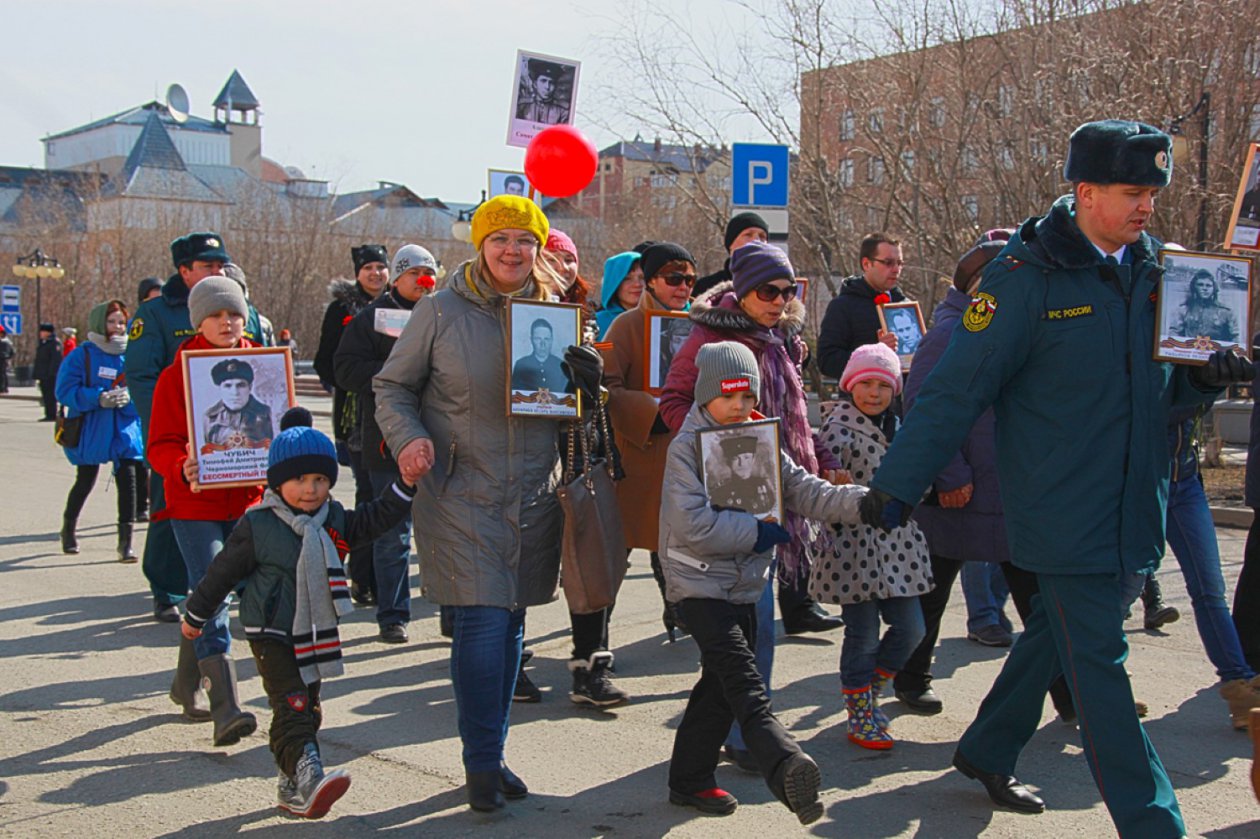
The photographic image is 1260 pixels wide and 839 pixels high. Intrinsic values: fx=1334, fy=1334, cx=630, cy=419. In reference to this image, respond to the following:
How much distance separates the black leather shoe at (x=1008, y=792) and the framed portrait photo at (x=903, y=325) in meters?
3.83

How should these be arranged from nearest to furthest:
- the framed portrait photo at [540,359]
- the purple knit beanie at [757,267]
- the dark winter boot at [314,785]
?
the dark winter boot at [314,785] < the framed portrait photo at [540,359] < the purple knit beanie at [757,267]

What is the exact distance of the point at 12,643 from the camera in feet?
24.6

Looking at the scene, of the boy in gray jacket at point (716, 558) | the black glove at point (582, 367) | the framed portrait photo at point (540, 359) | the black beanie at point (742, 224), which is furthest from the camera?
the black beanie at point (742, 224)

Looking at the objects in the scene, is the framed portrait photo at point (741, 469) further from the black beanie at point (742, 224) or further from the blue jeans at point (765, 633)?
the black beanie at point (742, 224)

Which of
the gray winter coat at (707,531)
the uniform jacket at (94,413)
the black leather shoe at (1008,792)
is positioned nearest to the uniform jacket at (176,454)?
the gray winter coat at (707,531)

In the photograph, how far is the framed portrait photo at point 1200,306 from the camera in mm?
4109

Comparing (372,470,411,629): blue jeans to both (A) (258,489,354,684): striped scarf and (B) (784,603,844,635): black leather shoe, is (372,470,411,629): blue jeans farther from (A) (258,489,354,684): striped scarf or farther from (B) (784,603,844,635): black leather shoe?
(A) (258,489,354,684): striped scarf

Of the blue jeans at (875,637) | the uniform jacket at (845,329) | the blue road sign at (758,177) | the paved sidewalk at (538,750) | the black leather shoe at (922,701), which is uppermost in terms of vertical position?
the blue road sign at (758,177)

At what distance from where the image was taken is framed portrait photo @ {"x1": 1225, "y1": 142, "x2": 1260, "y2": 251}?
8.63 metres

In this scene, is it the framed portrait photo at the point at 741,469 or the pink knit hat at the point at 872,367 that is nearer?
the framed portrait photo at the point at 741,469

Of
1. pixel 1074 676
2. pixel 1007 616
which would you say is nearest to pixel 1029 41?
pixel 1007 616

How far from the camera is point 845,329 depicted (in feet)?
26.8

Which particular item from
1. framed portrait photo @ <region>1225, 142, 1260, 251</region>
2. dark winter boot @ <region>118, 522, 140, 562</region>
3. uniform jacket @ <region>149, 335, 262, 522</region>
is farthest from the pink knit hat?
dark winter boot @ <region>118, 522, 140, 562</region>

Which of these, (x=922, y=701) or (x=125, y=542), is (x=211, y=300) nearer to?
(x=922, y=701)
